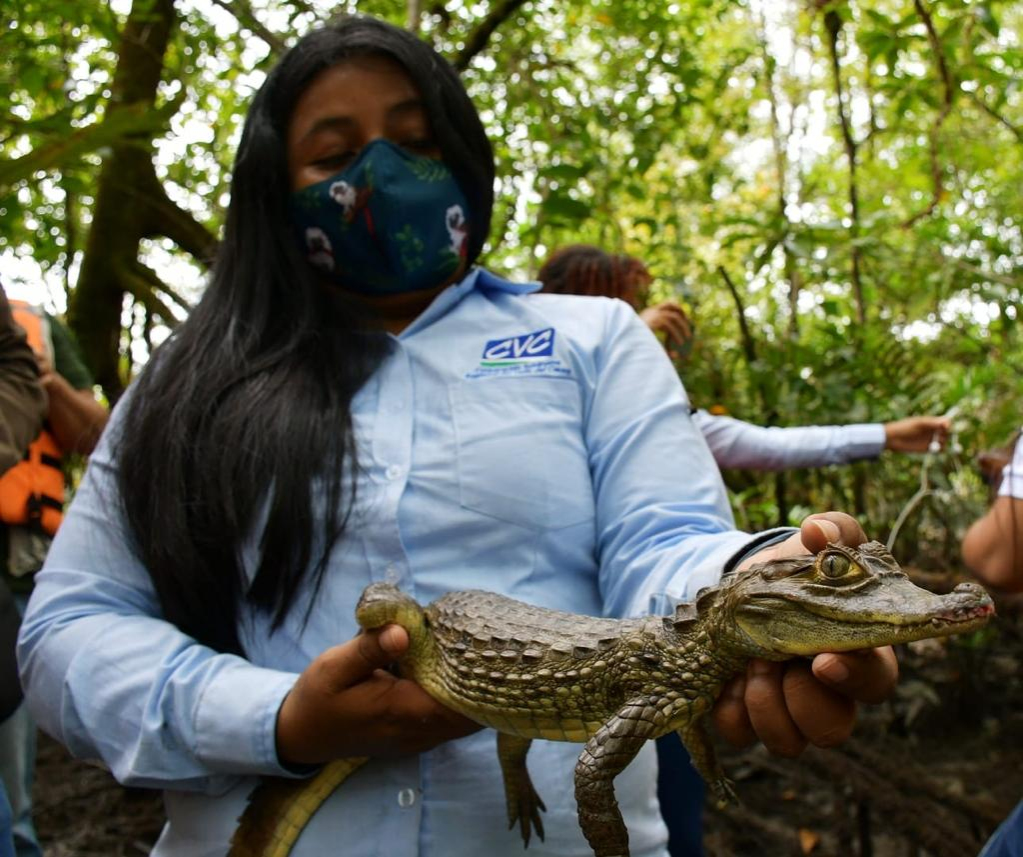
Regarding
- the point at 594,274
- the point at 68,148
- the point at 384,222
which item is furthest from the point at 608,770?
the point at 594,274

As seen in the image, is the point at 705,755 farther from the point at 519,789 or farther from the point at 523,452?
the point at 523,452

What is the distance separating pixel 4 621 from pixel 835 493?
3576 millimetres

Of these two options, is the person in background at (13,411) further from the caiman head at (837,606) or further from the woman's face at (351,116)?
the caiman head at (837,606)

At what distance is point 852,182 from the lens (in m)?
4.51

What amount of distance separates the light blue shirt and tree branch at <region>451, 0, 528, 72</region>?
10.9ft

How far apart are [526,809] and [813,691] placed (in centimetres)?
66

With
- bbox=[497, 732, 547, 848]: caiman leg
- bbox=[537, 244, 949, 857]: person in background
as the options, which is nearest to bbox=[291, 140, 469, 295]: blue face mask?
bbox=[497, 732, 547, 848]: caiman leg

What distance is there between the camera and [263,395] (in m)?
1.74

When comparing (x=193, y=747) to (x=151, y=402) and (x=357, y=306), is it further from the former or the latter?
(x=357, y=306)

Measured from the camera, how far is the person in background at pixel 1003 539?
2.10m

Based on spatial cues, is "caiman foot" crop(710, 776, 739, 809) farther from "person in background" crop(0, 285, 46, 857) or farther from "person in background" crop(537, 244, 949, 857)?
"person in background" crop(537, 244, 949, 857)

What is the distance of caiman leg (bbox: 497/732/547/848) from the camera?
4.98 feet

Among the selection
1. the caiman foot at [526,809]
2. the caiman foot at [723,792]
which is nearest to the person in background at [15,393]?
the caiman foot at [526,809]

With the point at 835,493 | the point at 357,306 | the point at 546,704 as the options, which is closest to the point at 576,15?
the point at 835,493
